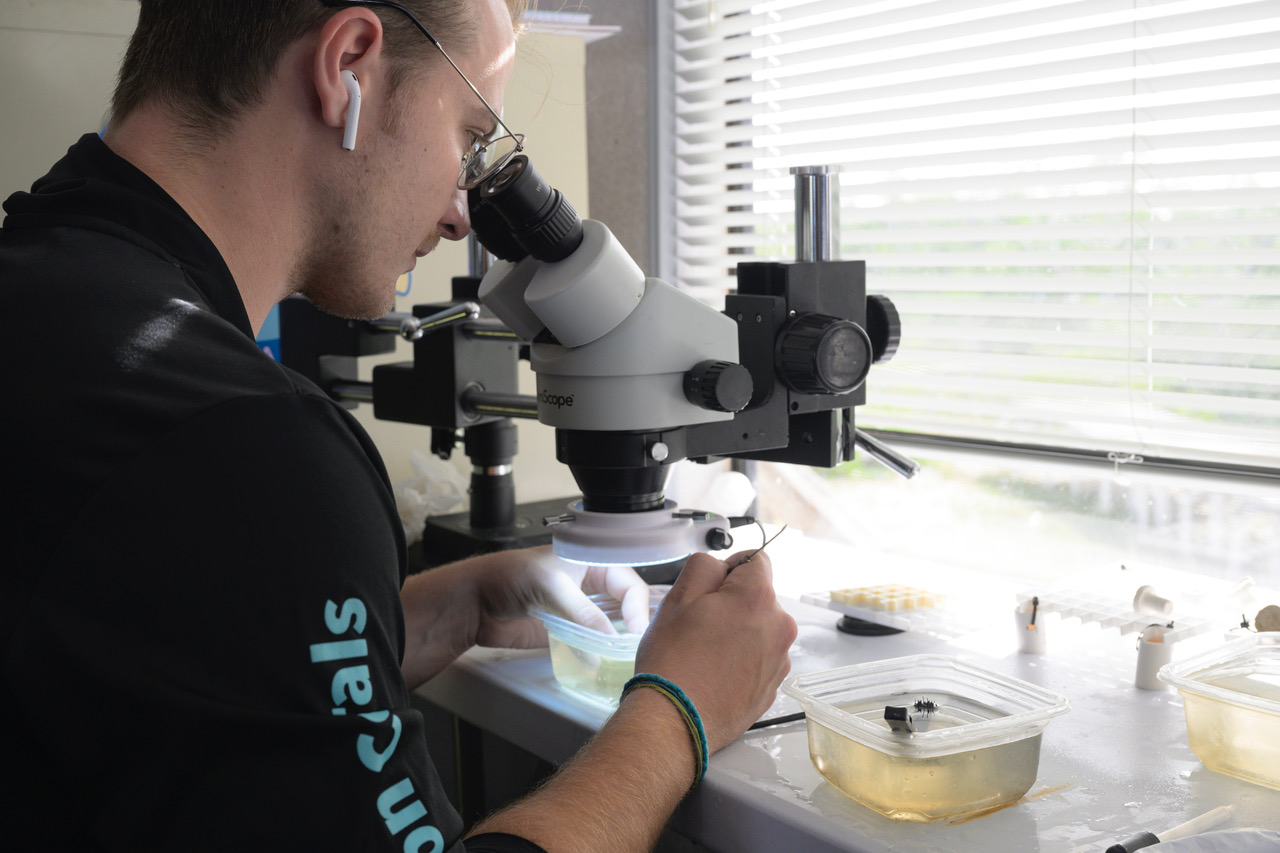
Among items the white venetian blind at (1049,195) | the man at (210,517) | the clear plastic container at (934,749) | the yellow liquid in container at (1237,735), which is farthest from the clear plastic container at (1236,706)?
the white venetian blind at (1049,195)

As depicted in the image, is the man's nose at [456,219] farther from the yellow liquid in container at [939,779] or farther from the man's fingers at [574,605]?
the yellow liquid in container at [939,779]

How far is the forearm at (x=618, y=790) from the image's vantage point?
A: 0.74 meters

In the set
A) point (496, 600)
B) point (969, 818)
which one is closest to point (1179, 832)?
point (969, 818)

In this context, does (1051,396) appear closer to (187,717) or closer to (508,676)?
(508,676)

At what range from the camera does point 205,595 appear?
1.82 feet

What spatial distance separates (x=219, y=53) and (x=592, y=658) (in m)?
0.64

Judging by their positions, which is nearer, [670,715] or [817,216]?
[670,715]

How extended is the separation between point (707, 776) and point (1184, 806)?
0.37m

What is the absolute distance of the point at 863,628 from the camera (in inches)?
49.5

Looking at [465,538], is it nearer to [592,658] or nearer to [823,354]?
[592,658]

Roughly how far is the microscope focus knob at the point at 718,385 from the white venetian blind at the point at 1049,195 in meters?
0.47

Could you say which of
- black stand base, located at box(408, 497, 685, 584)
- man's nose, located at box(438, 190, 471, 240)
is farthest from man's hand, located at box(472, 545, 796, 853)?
black stand base, located at box(408, 497, 685, 584)

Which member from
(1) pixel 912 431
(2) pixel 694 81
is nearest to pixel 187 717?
(1) pixel 912 431

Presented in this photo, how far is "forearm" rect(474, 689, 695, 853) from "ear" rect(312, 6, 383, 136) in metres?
0.51
